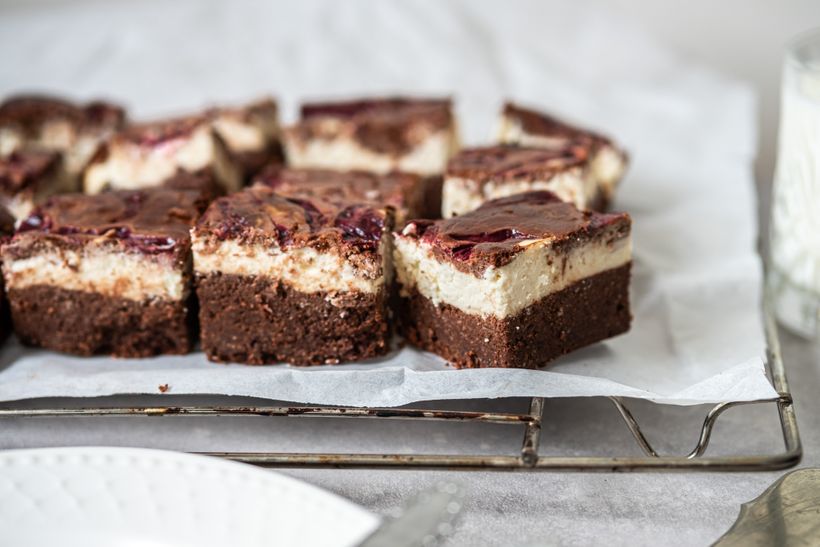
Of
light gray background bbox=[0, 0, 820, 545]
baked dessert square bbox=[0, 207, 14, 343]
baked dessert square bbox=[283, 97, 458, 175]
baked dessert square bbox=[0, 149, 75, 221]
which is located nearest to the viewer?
light gray background bbox=[0, 0, 820, 545]

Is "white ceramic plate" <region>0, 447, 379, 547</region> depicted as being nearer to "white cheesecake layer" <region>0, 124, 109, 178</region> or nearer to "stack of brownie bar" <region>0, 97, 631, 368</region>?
"stack of brownie bar" <region>0, 97, 631, 368</region>

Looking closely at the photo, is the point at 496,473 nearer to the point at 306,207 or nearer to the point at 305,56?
the point at 306,207

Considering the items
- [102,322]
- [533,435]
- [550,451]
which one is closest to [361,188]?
[102,322]

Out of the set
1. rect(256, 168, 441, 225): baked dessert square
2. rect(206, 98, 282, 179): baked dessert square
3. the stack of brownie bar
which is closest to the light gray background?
the stack of brownie bar

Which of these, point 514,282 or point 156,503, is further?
point 514,282

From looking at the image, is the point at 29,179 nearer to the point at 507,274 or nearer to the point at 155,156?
the point at 155,156
